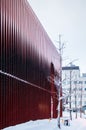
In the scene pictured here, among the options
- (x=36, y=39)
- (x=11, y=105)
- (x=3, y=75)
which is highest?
(x=36, y=39)

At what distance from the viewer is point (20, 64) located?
23453 mm

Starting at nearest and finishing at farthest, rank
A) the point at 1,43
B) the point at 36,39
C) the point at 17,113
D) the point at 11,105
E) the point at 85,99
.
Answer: the point at 1,43 < the point at 11,105 < the point at 17,113 < the point at 36,39 < the point at 85,99

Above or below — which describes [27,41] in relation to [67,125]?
above

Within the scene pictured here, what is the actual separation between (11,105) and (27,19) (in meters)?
7.68

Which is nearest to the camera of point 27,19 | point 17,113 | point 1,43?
point 1,43

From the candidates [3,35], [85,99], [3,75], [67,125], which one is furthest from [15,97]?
[85,99]

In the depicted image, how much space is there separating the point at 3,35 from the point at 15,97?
175 inches

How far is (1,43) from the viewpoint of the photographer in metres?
18.9

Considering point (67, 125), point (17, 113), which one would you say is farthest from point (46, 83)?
point (17, 113)

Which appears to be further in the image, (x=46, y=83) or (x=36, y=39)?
(x=46, y=83)

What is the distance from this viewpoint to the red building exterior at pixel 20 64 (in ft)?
64.1

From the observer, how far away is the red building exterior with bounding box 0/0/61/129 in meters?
19.5

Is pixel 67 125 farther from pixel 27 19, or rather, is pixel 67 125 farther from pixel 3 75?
pixel 3 75

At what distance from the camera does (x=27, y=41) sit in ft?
85.4
